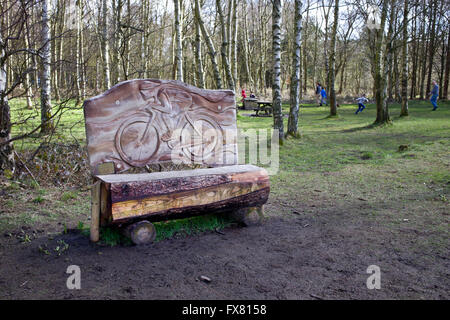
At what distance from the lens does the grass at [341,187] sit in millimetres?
4477

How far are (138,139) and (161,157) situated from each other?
37cm

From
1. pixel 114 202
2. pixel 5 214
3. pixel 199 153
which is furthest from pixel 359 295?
pixel 5 214

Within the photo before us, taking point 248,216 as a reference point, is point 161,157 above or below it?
above

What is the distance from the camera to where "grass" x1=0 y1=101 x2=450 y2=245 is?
176 inches

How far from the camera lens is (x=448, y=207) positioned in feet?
16.0

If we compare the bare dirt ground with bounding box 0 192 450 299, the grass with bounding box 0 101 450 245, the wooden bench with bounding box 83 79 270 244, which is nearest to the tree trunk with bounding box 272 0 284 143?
the grass with bounding box 0 101 450 245

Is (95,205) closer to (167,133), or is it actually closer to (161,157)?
(161,157)

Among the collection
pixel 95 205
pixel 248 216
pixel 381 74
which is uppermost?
pixel 381 74

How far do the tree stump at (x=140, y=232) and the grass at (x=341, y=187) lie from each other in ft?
0.76

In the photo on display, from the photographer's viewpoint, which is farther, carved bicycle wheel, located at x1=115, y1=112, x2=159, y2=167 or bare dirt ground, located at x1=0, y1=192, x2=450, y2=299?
carved bicycle wheel, located at x1=115, y1=112, x2=159, y2=167

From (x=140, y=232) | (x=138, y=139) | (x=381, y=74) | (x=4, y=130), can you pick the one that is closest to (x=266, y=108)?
(x=381, y=74)

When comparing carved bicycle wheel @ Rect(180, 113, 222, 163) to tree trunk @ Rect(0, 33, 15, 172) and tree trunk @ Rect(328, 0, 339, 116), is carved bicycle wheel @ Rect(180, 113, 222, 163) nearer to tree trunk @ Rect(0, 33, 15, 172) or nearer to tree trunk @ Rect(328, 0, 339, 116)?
tree trunk @ Rect(0, 33, 15, 172)

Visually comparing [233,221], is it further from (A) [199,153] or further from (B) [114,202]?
(B) [114,202]

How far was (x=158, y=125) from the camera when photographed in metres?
4.30
